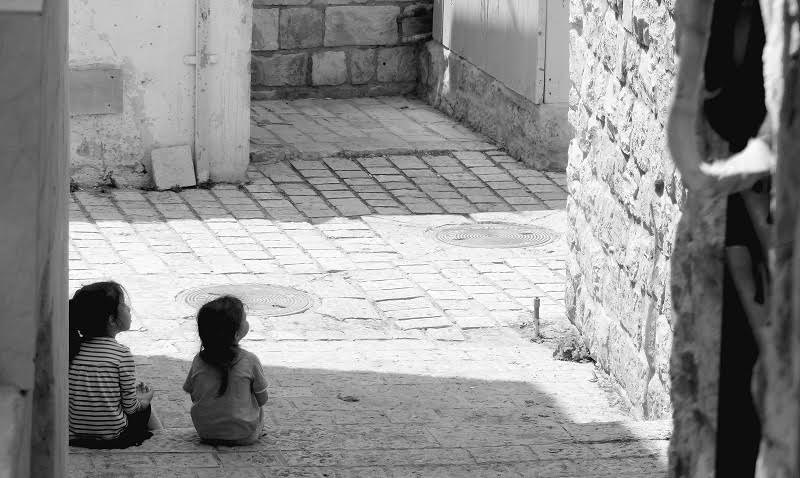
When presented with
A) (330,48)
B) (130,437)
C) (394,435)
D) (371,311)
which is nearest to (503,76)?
(330,48)

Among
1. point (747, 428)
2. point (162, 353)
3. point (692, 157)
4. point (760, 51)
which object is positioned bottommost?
point (162, 353)

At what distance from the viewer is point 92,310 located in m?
5.59

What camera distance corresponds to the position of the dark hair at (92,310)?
18.3 feet

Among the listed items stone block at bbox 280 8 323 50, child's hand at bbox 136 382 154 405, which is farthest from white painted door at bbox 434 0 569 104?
child's hand at bbox 136 382 154 405

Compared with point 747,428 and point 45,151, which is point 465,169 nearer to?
point 45,151

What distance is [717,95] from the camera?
2.08 m

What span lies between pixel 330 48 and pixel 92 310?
860 cm

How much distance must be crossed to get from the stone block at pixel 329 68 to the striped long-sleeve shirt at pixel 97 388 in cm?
853

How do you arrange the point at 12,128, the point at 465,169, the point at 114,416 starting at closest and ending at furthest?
the point at 12,128
the point at 114,416
the point at 465,169

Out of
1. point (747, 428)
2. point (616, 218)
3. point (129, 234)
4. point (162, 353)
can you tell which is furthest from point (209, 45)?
point (747, 428)

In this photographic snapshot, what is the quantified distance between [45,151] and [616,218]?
3882 millimetres

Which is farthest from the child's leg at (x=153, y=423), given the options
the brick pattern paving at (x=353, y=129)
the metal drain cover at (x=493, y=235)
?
the brick pattern paving at (x=353, y=129)

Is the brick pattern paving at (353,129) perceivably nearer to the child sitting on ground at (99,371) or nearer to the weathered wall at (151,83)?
the weathered wall at (151,83)

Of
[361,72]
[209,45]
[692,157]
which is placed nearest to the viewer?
[692,157]
